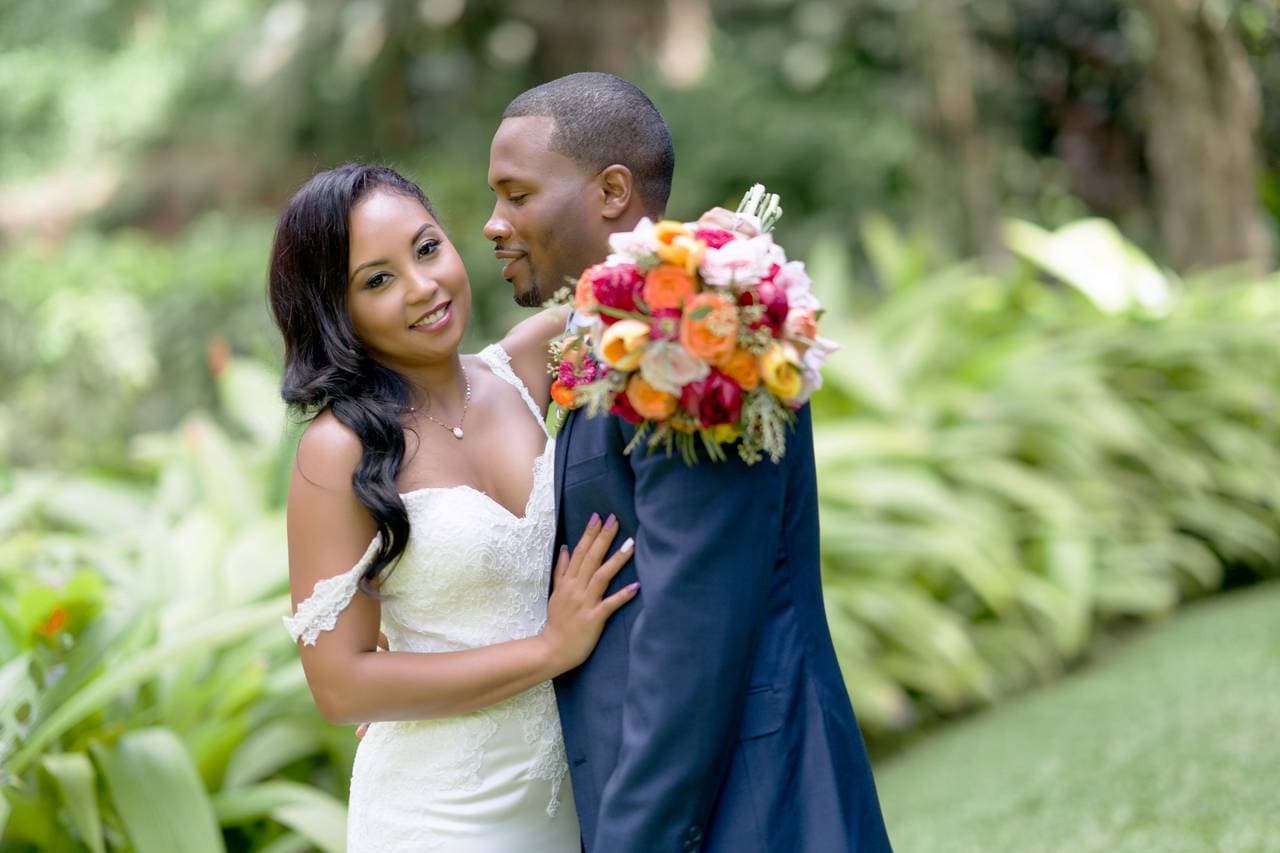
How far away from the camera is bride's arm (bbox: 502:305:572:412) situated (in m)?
2.48

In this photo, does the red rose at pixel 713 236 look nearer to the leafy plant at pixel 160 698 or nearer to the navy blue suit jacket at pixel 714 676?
the navy blue suit jacket at pixel 714 676

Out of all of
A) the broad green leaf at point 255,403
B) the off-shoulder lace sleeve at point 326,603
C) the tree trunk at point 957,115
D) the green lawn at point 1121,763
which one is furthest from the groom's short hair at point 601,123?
the tree trunk at point 957,115

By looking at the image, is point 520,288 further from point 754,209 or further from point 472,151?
point 472,151

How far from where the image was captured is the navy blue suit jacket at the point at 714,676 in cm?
184

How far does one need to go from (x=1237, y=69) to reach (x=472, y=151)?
25.9ft

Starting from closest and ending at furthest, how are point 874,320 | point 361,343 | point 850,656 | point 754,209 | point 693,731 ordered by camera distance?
1. point 693,731
2. point 754,209
3. point 361,343
4. point 850,656
5. point 874,320

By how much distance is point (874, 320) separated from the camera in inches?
251

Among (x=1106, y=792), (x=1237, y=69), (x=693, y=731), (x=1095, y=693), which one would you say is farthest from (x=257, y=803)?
(x=1237, y=69)

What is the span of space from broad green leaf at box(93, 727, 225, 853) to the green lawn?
6.35ft

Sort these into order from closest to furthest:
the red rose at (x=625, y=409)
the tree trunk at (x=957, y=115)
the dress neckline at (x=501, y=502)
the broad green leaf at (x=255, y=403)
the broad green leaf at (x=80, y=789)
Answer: the red rose at (x=625, y=409), the dress neckline at (x=501, y=502), the broad green leaf at (x=80, y=789), the broad green leaf at (x=255, y=403), the tree trunk at (x=957, y=115)

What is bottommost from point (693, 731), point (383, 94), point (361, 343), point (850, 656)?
point (850, 656)

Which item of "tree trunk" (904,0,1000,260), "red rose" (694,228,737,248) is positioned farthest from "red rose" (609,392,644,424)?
"tree trunk" (904,0,1000,260)

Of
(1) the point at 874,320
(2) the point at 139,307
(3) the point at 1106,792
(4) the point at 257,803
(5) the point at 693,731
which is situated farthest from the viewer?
(2) the point at 139,307

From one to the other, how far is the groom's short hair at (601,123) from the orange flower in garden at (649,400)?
450 mm
